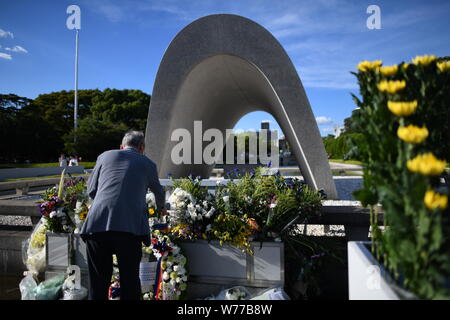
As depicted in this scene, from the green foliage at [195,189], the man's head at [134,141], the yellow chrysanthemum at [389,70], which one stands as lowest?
the green foliage at [195,189]

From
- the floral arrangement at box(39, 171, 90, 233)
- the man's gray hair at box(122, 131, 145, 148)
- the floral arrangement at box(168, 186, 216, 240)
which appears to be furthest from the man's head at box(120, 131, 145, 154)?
the floral arrangement at box(39, 171, 90, 233)

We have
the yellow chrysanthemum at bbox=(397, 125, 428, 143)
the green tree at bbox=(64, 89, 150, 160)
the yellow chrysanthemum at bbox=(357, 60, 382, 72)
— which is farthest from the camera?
the green tree at bbox=(64, 89, 150, 160)

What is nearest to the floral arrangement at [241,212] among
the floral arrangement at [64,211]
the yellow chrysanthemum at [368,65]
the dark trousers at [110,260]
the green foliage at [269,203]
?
the green foliage at [269,203]

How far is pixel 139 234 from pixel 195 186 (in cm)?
123

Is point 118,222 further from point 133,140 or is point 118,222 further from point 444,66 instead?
point 444,66

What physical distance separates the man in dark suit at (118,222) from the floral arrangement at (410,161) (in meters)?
1.71

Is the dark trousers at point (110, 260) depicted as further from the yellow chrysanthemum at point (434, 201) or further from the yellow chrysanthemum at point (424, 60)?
the yellow chrysanthemum at point (424, 60)

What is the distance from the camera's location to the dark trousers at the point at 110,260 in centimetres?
258

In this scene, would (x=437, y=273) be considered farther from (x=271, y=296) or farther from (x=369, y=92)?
(x=271, y=296)

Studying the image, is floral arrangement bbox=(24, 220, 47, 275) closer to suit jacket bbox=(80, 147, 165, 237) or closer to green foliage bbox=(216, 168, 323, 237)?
suit jacket bbox=(80, 147, 165, 237)

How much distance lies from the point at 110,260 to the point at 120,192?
60cm

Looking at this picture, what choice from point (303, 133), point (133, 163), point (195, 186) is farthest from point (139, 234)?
point (303, 133)

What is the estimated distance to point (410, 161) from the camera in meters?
1.53

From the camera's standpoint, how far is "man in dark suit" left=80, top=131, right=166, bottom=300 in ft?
8.37
